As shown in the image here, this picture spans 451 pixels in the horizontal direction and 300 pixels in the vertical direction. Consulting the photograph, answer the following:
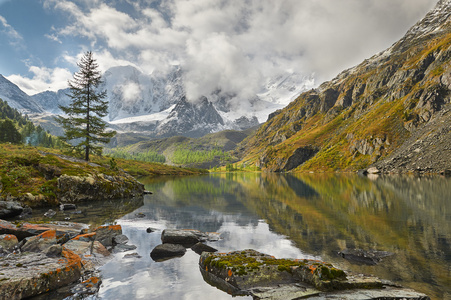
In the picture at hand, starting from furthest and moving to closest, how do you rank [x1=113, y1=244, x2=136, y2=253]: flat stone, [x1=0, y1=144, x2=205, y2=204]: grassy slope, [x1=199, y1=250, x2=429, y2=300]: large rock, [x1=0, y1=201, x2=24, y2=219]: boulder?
1. [x1=0, y1=144, x2=205, y2=204]: grassy slope
2. [x1=0, y1=201, x2=24, y2=219]: boulder
3. [x1=113, y1=244, x2=136, y2=253]: flat stone
4. [x1=199, y1=250, x2=429, y2=300]: large rock

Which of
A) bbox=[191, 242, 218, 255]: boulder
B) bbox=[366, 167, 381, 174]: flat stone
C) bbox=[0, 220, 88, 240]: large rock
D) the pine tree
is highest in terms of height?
the pine tree

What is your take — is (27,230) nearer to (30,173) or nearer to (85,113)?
(30,173)

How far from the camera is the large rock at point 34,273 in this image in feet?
32.4

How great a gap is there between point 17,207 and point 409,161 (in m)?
142

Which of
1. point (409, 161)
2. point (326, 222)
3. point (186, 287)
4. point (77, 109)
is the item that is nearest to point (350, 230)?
point (326, 222)

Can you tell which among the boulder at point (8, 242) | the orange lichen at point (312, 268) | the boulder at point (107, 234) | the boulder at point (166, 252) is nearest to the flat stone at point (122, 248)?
the boulder at point (107, 234)

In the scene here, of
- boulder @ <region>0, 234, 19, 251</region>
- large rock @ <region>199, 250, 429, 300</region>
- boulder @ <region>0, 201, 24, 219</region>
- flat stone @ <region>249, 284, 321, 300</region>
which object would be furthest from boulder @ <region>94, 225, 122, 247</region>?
boulder @ <region>0, 201, 24, 219</region>

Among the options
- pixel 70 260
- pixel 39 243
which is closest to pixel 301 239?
pixel 70 260

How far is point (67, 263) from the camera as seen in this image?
12516 millimetres

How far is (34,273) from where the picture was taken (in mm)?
10914

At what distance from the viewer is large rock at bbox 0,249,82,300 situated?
9.88 meters

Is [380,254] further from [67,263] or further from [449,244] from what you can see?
[67,263]

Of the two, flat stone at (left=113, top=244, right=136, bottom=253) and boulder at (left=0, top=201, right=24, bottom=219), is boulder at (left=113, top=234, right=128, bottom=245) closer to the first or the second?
flat stone at (left=113, top=244, right=136, bottom=253)

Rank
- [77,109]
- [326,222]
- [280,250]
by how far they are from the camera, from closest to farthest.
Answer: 1. [280,250]
2. [326,222]
3. [77,109]
